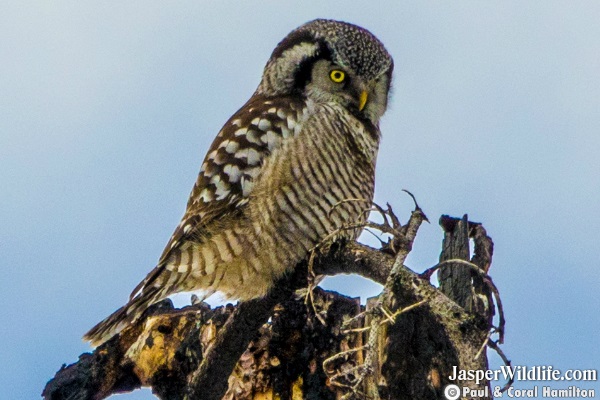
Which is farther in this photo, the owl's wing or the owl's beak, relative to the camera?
the owl's beak

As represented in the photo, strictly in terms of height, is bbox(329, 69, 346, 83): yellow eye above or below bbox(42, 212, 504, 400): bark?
above

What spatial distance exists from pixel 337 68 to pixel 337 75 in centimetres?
4

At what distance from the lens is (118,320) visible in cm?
474

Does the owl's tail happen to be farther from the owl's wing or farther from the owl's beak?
the owl's beak

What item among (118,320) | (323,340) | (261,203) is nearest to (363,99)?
(261,203)

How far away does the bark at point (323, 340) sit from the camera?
130 inches

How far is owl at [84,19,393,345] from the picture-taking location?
16.1ft

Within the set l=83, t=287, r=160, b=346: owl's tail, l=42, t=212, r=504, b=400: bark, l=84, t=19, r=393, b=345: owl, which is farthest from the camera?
l=84, t=19, r=393, b=345: owl

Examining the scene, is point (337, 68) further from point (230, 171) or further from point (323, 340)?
point (323, 340)

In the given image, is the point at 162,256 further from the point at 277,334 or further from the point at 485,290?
the point at 485,290

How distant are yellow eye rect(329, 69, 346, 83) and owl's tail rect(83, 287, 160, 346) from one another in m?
1.78

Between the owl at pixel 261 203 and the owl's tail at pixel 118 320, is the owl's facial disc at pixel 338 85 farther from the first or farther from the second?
the owl's tail at pixel 118 320

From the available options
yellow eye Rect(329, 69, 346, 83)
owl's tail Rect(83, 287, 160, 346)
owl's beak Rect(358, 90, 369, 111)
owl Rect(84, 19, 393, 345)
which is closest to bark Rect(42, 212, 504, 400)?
owl Rect(84, 19, 393, 345)

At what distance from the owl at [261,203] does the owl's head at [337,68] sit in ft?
0.63
